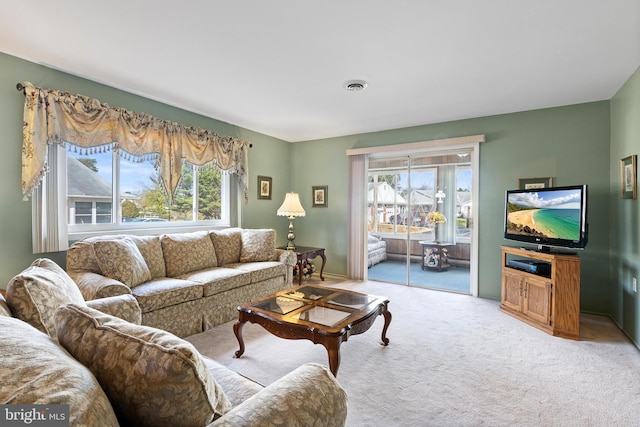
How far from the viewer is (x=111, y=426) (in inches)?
25.0

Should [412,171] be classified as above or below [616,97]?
below

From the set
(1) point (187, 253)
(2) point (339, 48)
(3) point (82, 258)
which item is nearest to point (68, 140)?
(3) point (82, 258)

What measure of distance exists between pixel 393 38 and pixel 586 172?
302cm

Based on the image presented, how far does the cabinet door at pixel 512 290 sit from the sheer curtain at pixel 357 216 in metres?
2.06

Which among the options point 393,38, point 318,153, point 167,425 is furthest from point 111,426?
point 318,153

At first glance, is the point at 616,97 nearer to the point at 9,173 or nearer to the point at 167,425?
the point at 167,425

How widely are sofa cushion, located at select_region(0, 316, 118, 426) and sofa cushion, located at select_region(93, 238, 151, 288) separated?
7.05ft

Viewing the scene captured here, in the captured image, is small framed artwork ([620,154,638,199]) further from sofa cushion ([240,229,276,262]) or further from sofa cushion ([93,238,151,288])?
sofa cushion ([93,238,151,288])

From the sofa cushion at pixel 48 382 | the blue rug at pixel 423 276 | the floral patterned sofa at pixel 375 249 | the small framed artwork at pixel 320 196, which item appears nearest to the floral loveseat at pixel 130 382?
the sofa cushion at pixel 48 382

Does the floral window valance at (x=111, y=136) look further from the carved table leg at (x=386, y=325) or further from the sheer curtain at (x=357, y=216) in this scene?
the carved table leg at (x=386, y=325)

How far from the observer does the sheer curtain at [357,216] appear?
5.12 meters

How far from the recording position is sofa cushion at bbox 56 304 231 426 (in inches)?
29.0

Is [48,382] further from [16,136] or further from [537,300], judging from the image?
[537,300]

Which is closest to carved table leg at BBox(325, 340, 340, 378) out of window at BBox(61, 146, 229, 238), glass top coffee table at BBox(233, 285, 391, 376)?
glass top coffee table at BBox(233, 285, 391, 376)
